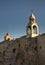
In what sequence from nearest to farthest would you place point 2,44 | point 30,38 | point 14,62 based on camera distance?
point 30,38 < point 14,62 < point 2,44

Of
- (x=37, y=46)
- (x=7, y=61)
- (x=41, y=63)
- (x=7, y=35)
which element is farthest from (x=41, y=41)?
(x=7, y=35)

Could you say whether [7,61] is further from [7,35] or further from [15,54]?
[7,35]

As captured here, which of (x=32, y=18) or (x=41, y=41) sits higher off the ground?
(x=32, y=18)

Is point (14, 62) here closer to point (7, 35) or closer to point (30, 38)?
point (30, 38)

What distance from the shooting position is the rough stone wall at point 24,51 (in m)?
33.9

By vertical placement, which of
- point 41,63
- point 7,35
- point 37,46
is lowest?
point 41,63

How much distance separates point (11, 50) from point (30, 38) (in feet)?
17.2

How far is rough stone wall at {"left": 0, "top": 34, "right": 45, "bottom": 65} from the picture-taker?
33900 millimetres

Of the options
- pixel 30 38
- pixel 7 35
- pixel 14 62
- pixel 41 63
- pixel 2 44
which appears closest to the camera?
pixel 41 63

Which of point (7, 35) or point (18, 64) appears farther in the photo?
point (7, 35)

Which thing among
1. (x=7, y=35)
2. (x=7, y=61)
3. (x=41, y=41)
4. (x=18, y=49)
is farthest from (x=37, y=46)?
(x=7, y=35)

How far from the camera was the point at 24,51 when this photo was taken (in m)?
36.0

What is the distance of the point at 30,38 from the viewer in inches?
1398

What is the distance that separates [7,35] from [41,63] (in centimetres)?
1363
